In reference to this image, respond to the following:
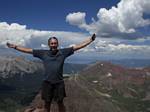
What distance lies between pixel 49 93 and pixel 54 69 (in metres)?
2.11

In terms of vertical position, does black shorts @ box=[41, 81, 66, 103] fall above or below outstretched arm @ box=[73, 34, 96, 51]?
below

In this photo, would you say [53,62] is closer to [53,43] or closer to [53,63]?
[53,63]

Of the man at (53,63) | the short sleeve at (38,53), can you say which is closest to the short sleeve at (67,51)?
the man at (53,63)

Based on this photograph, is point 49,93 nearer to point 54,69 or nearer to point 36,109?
point 54,69

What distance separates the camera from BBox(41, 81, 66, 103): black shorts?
2294cm

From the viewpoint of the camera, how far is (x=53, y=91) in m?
23.4

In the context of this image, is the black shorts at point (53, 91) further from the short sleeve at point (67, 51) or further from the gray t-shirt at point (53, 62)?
the short sleeve at point (67, 51)

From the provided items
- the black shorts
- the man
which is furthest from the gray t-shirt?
the black shorts

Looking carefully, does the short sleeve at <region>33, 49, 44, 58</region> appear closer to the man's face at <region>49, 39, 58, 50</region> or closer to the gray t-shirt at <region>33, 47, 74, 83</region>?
the gray t-shirt at <region>33, 47, 74, 83</region>

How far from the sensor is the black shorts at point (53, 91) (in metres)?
22.9

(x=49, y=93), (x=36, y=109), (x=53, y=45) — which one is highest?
(x=53, y=45)

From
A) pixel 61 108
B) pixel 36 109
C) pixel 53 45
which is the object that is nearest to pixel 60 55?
pixel 53 45

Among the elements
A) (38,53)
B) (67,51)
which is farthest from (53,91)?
(67,51)

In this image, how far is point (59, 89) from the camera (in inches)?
908
